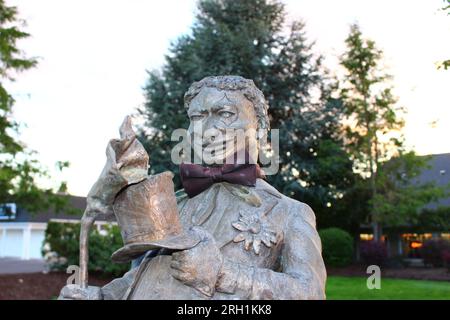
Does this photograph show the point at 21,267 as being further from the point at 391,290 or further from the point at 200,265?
the point at 200,265

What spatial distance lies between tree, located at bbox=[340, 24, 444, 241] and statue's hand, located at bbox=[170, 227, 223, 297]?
20.3 m

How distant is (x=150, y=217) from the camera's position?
1.90 meters

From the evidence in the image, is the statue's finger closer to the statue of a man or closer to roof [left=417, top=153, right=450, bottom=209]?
the statue of a man

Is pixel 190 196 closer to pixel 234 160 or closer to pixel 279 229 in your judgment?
pixel 234 160

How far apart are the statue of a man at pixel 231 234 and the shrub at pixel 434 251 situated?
2133cm

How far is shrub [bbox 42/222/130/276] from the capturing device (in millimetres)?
17359

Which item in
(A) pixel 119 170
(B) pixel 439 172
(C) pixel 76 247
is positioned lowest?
(C) pixel 76 247

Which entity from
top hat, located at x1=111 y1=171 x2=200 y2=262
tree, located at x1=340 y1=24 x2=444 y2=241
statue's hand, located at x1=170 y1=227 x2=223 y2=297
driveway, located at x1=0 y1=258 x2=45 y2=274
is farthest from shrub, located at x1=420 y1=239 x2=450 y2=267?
top hat, located at x1=111 y1=171 x2=200 y2=262

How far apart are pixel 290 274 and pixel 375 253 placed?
20.6 meters

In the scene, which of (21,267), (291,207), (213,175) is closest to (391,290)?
(291,207)

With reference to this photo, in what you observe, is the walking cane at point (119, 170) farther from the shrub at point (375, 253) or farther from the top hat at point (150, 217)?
the shrub at point (375, 253)

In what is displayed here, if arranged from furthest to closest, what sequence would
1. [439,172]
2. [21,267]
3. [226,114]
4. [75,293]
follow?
1. [21,267]
2. [439,172]
3. [226,114]
4. [75,293]

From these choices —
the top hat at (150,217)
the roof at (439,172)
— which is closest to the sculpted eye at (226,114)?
the top hat at (150,217)

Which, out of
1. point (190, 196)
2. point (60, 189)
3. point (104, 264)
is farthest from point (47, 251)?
point (190, 196)
